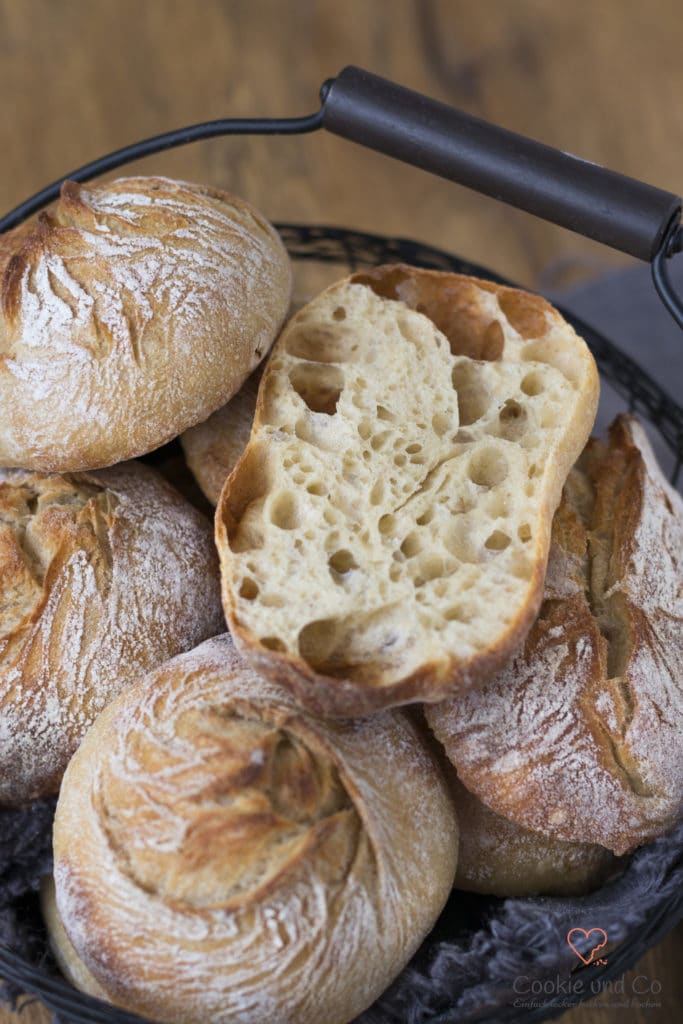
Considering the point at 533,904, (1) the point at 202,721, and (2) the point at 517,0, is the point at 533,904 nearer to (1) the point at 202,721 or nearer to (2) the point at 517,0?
(1) the point at 202,721

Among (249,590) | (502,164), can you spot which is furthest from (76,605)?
(502,164)

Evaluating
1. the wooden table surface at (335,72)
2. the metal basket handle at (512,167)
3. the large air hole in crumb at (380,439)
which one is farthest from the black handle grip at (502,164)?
the wooden table surface at (335,72)

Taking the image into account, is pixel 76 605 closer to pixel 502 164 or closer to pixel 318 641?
pixel 318 641

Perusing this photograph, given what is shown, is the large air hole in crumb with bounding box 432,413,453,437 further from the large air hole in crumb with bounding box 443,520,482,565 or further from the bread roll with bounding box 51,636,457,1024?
the bread roll with bounding box 51,636,457,1024

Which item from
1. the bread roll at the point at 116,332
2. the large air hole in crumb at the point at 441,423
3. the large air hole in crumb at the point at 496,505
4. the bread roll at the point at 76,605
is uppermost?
the bread roll at the point at 116,332

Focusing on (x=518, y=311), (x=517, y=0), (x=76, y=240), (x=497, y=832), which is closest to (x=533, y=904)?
(x=497, y=832)

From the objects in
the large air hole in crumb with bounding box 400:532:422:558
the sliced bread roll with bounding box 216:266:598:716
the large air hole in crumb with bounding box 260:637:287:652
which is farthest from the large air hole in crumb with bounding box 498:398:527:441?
the large air hole in crumb with bounding box 260:637:287:652

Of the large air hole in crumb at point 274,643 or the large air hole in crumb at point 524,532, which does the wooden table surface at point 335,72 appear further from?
the large air hole in crumb at point 274,643
